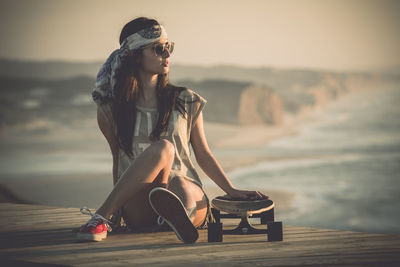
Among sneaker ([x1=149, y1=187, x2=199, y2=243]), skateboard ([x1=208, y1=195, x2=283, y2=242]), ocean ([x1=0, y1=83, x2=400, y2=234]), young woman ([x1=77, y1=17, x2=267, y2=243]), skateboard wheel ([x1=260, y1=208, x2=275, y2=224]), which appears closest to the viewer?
sneaker ([x1=149, y1=187, x2=199, y2=243])

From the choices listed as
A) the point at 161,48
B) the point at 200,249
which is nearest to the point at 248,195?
the point at 200,249

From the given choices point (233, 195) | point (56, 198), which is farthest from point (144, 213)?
point (56, 198)

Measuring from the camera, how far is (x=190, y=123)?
312cm

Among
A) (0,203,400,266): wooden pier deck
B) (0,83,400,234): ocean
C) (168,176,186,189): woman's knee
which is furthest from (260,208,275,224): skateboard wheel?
(0,83,400,234): ocean

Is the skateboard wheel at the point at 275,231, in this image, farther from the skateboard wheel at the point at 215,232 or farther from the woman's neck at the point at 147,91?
the woman's neck at the point at 147,91

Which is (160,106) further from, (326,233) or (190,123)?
(326,233)

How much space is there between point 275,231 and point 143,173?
685 mm

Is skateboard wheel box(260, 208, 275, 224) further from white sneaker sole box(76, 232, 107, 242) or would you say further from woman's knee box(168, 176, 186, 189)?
white sneaker sole box(76, 232, 107, 242)

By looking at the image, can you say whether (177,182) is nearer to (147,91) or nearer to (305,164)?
(147,91)

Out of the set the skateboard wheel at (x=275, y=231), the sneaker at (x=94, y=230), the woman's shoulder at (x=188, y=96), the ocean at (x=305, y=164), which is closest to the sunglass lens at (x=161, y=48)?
the woman's shoulder at (x=188, y=96)

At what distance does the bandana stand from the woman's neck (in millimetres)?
140

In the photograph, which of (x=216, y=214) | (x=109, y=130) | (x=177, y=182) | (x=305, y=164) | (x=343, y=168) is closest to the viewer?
(x=177, y=182)

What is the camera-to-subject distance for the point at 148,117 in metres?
3.04

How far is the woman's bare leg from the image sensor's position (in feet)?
9.00
